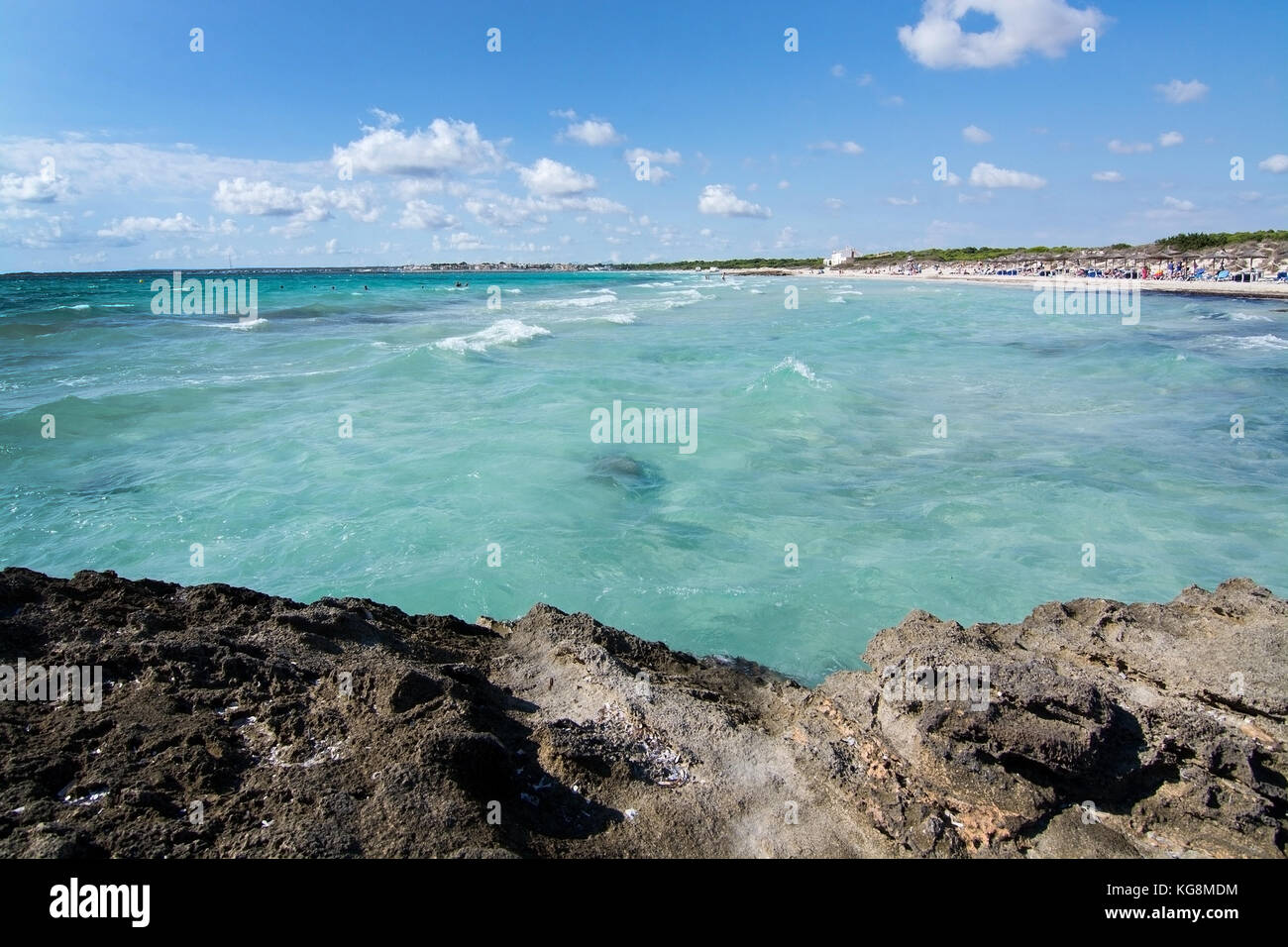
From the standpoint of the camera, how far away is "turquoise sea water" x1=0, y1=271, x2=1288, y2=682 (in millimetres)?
8898

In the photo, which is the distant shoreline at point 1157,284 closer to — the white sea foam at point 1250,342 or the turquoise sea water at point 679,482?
the white sea foam at point 1250,342

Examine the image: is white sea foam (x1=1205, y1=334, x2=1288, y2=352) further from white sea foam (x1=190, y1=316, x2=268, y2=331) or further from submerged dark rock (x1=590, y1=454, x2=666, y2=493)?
white sea foam (x1=190, y1=316, x2=268, y2=331)

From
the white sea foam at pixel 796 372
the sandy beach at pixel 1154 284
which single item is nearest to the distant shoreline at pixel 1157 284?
the sandy beach at pixel 1154 284

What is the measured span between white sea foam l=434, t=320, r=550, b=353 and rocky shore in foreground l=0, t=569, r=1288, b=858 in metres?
24.5

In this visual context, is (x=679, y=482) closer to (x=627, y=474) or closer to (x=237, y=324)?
(x=627, y=474)

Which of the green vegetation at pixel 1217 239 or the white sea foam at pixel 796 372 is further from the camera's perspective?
the green vegetation at pixel 1217 239

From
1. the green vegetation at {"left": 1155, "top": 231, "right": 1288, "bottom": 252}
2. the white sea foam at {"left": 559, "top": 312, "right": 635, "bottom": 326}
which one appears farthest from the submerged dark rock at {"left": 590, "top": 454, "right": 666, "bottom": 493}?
the green vegetation at {"left": 1155, "top": 231, "right": 1288, "bottom": 252}

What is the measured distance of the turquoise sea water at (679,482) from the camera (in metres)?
8.90

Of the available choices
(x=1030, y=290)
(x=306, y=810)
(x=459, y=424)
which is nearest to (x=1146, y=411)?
(x=459, y=424)

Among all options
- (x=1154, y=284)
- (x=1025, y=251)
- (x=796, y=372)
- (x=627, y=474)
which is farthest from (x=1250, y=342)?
(x=1025, y=251)

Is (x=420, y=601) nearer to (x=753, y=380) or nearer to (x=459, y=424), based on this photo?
(x=459, y=424)

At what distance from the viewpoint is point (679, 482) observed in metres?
13.1

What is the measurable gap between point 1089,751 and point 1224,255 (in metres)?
88.0

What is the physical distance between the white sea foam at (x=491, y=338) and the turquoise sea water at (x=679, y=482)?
1386mm
